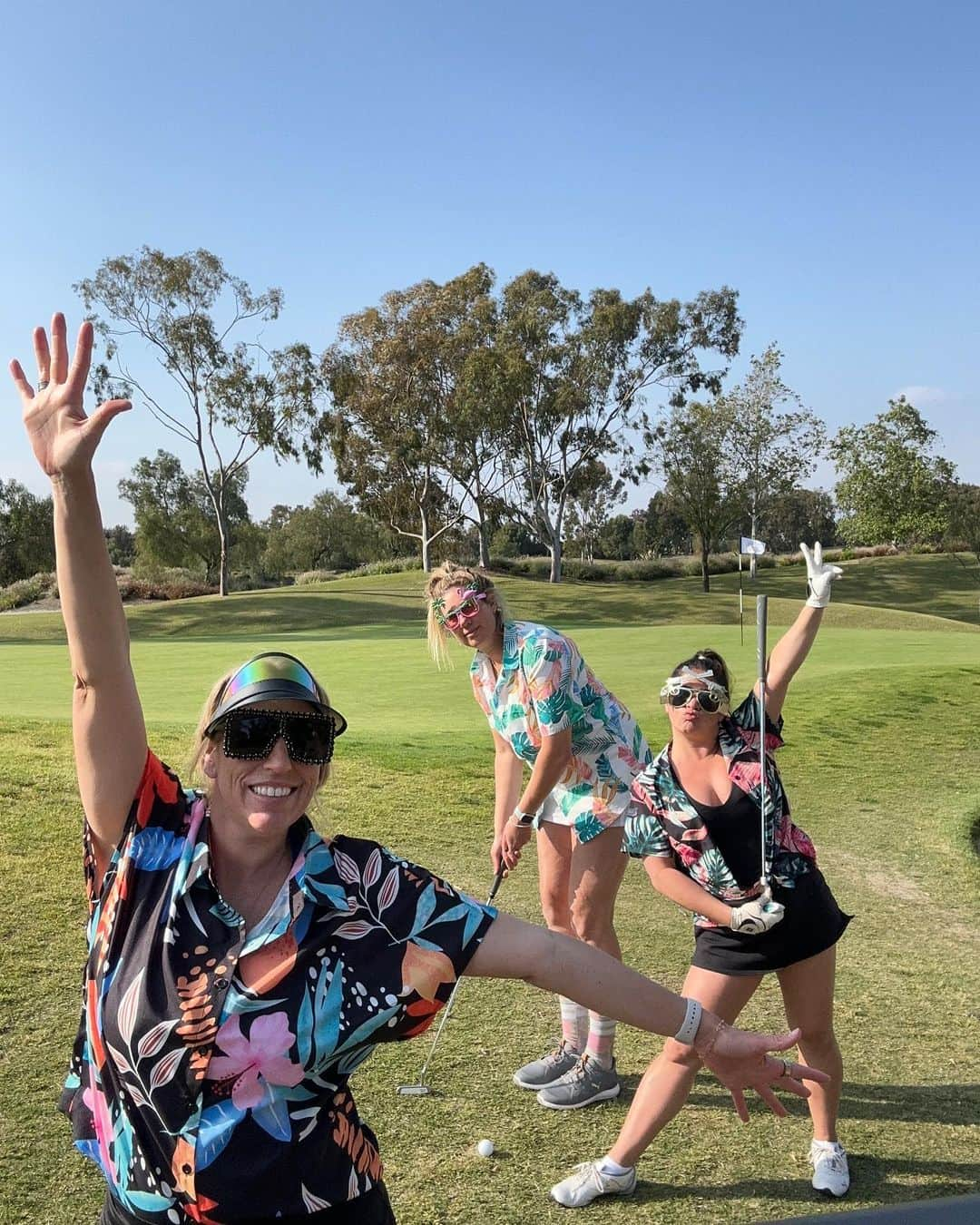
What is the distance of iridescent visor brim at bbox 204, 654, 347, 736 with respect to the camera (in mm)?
2211

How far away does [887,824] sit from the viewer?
367 inches

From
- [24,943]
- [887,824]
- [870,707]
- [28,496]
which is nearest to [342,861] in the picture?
[24,943]

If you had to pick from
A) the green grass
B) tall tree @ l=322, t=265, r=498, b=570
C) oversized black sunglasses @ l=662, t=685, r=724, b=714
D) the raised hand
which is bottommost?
the green grass

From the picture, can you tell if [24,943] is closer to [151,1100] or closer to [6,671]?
[151,1100]

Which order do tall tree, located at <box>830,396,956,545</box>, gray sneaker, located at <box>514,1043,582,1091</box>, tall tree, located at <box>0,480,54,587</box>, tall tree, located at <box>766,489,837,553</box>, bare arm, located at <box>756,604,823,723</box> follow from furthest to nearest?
tall tree, located at <box>766,489,837,553</box>, tall tree, located at <box>0,480,54,587</box>, tall tree, located at <box>830,396,956,545</box>, gray sneaker, located at <box>514,1043,582,1091</box>, bare arm, located at <box>756,604,823,723</box>

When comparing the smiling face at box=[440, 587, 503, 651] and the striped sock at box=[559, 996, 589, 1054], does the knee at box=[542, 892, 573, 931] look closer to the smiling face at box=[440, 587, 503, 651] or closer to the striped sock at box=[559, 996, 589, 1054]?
the striped sock at box=[559, 996, 589, 1054]

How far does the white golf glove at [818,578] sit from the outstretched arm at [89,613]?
279 centimetres

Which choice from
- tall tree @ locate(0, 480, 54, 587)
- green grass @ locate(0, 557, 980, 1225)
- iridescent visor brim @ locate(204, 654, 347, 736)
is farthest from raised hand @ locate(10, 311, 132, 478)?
tall tree @ locate(0, 480, 54, 587)

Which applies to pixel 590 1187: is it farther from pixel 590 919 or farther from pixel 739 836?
pixel 739 836

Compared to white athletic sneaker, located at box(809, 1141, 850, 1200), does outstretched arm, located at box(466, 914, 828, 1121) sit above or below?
above

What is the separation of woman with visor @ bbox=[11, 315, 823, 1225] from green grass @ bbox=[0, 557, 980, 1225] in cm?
40

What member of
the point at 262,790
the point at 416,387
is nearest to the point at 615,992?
the point at 262,790

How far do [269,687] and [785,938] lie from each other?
2.18 meters

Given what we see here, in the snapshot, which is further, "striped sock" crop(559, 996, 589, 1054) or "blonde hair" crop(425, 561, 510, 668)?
"blonde hair" crop(425, 561, 510, 668)
